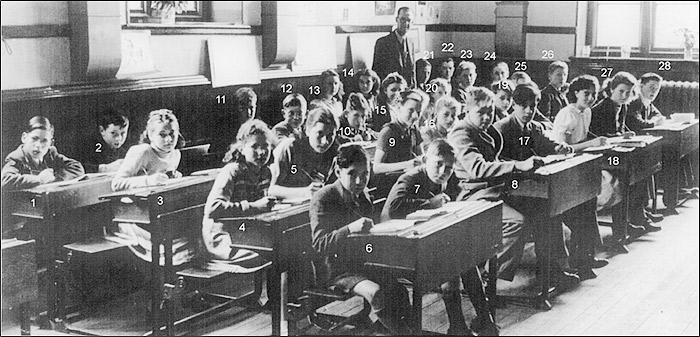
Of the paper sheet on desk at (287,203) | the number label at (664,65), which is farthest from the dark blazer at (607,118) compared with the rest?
the paper sheet on desk at (287,203)

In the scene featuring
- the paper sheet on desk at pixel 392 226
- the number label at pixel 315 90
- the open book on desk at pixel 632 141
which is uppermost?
the number label at pixel 315 90

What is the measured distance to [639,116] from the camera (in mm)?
4805

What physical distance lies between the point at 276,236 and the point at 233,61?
0.72m

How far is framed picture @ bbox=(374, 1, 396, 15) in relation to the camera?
3846mm

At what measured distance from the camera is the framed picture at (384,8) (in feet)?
12.6

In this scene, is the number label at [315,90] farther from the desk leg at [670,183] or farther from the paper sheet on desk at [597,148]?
the desk leg at [670,183]

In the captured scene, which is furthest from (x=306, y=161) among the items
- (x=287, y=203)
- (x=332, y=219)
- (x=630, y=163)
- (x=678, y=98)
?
(x=678, y=98)

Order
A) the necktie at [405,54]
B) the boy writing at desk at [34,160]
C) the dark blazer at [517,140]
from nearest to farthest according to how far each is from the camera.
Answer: the boy writing at desk at [34,160], the necktie at [405,54], the dark blazer at [517,140]

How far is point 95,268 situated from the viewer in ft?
11.0

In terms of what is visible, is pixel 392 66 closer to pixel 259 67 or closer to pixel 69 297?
pixel 259 67

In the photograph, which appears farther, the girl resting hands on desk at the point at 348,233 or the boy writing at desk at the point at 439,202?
the boy writing at desk at the point at 439,202

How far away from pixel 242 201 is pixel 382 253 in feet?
2.04

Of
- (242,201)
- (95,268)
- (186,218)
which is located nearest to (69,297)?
(95,268)

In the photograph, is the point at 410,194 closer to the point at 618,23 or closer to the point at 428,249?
the point at 428,249
